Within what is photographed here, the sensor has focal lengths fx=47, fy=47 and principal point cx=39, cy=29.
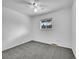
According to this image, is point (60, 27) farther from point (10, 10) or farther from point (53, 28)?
point (10, 10)

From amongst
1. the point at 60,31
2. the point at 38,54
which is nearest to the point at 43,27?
the point at 60,31

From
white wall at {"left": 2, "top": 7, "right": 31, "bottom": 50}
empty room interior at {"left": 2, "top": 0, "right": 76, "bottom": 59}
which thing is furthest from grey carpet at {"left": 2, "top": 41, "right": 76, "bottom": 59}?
white wall at {"left": 2, "top": 7, "right": 31, "bottom": 50}

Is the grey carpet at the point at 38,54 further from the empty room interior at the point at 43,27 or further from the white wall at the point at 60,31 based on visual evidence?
the white wall at the point at 60,31

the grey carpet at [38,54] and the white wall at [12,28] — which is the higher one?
the white wall at [12,28]

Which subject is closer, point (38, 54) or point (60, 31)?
point (38, 54)

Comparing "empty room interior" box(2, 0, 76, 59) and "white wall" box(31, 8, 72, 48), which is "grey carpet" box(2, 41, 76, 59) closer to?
"empty room interior" box(2, 0, 76, 59)

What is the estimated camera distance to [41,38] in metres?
4.30

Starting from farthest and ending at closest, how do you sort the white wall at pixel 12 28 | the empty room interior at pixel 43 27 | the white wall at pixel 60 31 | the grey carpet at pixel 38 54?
the white wall at pixel 60 31
the white wall at pixel 12 28
the empty room interior at pixel 43 27
the grey carpet at pixel 38 54

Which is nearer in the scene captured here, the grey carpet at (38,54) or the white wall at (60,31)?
the grey carpet at (38,54)

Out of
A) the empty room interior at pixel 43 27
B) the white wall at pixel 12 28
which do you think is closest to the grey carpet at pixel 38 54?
the empty room interior at pixel 43 27

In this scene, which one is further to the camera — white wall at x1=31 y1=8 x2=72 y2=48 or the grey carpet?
white wall at x1=31 y1=8 x2=72 y2=48

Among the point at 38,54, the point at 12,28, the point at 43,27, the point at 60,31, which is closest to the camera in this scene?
the point at 38,54

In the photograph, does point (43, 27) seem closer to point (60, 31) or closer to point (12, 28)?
point (60, 31)

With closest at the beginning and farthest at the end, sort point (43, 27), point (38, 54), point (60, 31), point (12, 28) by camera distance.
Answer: point (38, 54) < point (12, 28) < point (60, 31) < point (43, 27)
